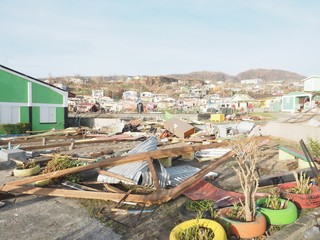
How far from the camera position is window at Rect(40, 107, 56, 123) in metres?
22.8

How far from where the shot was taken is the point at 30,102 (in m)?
21.8

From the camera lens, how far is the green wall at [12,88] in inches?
803

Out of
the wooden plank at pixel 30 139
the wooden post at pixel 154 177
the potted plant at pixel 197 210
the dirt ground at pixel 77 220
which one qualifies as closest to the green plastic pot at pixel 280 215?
the potted plant at pixel 197 210

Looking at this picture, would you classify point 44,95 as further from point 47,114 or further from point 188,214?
point 188,214

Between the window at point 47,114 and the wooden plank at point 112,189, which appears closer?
the wooden plank at point 112,189

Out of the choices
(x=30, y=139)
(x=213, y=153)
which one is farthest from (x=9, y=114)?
(x=213, y=153)

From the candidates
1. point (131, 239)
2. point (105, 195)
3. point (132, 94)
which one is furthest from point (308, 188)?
point (132, 94)

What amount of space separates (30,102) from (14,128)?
2805mm

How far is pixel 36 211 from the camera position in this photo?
17.3 ft

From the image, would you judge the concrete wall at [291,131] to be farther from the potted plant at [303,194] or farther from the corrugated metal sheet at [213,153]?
the potted plant at [303,194]

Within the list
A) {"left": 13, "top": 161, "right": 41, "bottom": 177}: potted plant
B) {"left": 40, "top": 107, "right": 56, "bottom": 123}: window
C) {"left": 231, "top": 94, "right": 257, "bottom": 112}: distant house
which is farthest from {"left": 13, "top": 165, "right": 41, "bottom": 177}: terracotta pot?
{"left": 231, "top": 94, "right": 257, "bottom": 112}: distant house

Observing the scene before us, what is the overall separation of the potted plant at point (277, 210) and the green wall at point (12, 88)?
21.1m

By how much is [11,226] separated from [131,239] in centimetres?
222

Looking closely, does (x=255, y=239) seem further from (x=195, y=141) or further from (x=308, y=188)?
(x=195, y=141)
